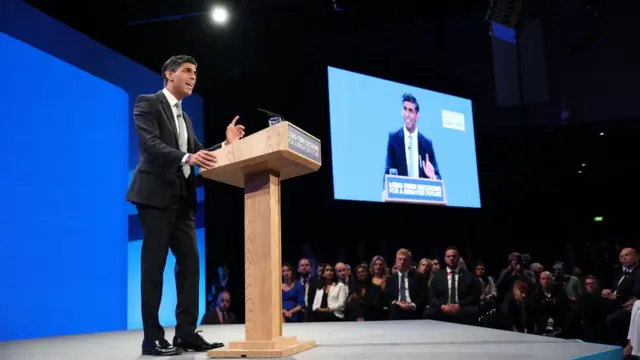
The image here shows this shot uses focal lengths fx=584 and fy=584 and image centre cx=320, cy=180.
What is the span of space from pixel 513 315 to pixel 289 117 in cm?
340

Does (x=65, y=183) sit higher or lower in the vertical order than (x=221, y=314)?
higher

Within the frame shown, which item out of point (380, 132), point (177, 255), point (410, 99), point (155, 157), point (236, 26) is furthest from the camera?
point (410, 99)

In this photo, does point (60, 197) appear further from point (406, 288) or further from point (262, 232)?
point (406, 288)

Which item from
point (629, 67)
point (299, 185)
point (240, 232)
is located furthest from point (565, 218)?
point (240, 232)

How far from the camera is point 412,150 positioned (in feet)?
21.8

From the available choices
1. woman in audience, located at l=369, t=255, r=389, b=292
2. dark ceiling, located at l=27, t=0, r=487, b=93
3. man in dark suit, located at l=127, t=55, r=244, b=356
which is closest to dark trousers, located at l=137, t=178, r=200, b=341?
man in dark suit, located at l=127, t=55, r=244, b=356

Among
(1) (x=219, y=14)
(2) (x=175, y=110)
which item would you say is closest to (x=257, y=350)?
(2) (x=175, y=110)

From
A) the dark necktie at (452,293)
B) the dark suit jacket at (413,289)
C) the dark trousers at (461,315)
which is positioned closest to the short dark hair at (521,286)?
the dark trousers at (461,315)

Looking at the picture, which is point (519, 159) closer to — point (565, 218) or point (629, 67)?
point (565, 218)

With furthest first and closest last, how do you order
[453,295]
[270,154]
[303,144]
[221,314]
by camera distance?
[221,314] → [453,295] → [303,144] → [270,154]

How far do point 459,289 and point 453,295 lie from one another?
8 cm

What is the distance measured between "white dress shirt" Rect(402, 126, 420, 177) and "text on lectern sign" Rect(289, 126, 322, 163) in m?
4.47

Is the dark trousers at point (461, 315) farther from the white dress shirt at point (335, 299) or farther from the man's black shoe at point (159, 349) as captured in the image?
the man's black shoe at point (159, 349)

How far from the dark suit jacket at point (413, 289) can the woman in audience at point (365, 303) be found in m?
0.10
